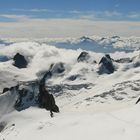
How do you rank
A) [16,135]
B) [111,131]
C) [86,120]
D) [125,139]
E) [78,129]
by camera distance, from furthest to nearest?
[16,135] → [86,120] → [78,129] → [111,131] → [125,139]

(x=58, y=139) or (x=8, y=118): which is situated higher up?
(x=58, y=139)

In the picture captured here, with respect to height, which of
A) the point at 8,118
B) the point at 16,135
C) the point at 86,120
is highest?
the point at 86,120

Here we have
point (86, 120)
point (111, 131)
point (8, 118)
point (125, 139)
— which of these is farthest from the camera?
point (8, 118)

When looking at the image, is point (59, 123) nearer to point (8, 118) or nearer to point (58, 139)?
point (58, 139)

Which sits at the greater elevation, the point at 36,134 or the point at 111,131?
the point at 111,131

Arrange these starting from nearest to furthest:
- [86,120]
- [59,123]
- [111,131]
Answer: [111,131]
[86,120]
[59,123]

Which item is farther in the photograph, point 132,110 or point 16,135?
point 16,135

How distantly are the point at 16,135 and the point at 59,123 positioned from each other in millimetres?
11998

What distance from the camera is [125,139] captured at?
6144 centimetres

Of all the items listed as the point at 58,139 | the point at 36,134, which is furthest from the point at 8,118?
the point at 58,139

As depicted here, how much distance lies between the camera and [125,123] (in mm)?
69812

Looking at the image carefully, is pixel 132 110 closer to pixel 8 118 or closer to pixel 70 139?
pixel 70 139

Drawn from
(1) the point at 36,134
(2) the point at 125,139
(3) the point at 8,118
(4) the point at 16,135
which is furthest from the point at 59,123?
(3) the point at 8,118

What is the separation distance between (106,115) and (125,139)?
58.0 ft
